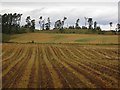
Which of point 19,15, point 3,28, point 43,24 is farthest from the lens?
point 43,24

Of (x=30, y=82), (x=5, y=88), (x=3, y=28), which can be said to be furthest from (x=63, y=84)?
(x=3, y=28)

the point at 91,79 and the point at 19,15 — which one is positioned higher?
the point at 19,15

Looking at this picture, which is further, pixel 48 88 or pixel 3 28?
pixel 3 28

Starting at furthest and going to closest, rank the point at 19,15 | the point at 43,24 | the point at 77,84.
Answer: the point at 43,24, the point at 19,15, the point at 77,84

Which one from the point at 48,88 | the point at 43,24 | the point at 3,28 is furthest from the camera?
the point at 43,24

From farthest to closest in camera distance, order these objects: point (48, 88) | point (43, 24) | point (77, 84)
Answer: point (43, 24), point (77, 84), point (48, 88)

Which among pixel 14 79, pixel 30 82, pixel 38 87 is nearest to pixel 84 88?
pixel 38 87

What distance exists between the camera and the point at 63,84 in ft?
44.3

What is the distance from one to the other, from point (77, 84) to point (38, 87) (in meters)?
2.00

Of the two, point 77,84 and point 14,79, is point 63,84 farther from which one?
point 14,79

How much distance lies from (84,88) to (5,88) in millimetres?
3584

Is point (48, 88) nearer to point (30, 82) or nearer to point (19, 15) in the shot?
point (30, 82)

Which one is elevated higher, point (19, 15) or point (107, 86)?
point (19, 15)

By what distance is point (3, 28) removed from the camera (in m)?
→ 116
